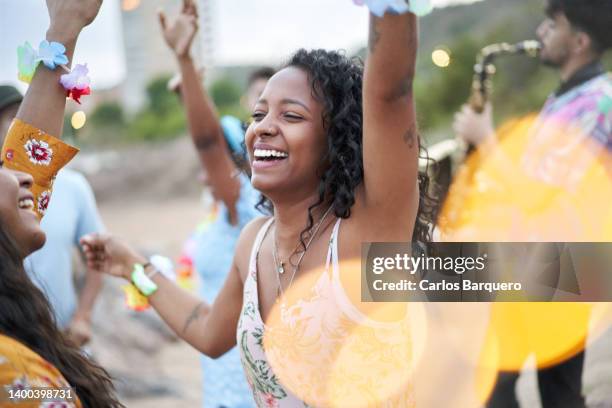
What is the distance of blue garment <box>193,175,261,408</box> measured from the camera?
321 cm

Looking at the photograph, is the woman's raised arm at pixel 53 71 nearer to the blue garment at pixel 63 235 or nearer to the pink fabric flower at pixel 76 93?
the pink fabric flower at pixel 76 93

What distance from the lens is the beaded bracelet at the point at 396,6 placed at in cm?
154

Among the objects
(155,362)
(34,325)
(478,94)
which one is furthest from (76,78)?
(155,362)

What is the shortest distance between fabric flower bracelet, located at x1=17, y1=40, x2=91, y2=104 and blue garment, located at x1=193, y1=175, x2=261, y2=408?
1.32 metres

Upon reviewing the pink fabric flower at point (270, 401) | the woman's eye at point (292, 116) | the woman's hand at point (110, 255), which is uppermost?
the woman's eye at point (292, 116)

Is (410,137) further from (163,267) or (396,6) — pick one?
(163,267)

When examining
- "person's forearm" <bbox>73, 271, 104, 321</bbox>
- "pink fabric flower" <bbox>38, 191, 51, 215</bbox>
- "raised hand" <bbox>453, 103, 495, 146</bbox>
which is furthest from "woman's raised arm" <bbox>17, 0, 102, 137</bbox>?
"raised hand" <bbox>453, 103, 495, 146</bbox>

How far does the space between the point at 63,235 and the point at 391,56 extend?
2549 millimetres

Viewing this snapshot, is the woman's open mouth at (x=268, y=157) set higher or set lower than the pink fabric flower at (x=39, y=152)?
higher

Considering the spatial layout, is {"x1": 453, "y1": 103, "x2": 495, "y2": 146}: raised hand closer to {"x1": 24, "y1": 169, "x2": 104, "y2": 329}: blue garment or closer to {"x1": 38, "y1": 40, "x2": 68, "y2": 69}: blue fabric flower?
{"x1": 24, "y1": 169, "x2": 104, "y2": 329}: blue garment

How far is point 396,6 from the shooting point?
154 cm

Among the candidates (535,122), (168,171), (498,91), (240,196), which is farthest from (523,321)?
(168,171)

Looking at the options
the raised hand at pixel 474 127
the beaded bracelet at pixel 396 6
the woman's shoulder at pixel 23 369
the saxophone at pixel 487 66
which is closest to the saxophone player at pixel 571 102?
the saxophone at pixel 487 66

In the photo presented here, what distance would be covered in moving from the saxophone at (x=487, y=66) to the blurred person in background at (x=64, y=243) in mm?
2368
